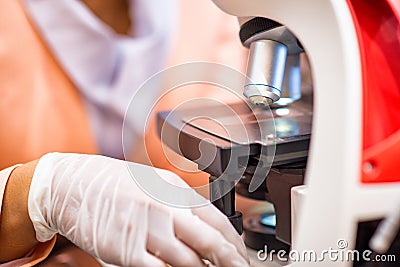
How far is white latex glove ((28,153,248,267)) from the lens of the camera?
0.70 metres

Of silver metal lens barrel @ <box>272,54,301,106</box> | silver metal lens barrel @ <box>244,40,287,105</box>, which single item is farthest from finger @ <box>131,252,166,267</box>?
silver metal lens barrel @ <box>272,54,301,106</box>

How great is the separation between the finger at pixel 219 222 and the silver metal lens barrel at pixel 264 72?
155 millimetres

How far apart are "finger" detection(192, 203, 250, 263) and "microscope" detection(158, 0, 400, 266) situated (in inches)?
2.1

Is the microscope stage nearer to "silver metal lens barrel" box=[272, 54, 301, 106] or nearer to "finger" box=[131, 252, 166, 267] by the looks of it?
"silver metal lens barrel" box=[272, 54, 301, 106]

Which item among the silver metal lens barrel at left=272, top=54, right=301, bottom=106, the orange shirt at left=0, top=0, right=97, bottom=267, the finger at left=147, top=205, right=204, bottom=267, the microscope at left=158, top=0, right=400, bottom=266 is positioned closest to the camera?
the microscope at left=158, top=0, right=400, bottom=266

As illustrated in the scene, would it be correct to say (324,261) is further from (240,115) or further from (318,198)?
(240,115)

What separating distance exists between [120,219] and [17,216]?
7.6 inches

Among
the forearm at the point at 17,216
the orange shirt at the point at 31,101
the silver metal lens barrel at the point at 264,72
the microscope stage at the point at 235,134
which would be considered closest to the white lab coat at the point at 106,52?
the orange shirt at the point at 31,101

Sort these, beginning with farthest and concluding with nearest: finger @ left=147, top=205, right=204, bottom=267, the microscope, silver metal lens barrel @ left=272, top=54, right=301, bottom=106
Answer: silver metal lens barrel @ left=272, top=54, right=301, bottom=106
finger @ left=147, top=205, right=204, bottom=267
the microscope

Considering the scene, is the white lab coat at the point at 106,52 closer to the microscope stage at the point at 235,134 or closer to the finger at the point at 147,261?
the microscope stage at the point at 235,134

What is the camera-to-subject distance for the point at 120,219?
28.9 inches

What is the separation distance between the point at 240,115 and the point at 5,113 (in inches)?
17.3

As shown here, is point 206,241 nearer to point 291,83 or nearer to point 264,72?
point 264,72

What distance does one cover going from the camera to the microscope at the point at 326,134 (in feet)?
1.85
